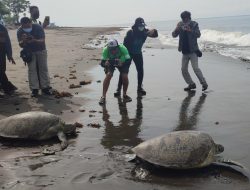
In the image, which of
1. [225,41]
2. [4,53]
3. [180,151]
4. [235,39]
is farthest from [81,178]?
[225,41]

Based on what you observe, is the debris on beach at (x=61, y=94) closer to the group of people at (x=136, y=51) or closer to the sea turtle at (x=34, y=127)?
the group of people at (x=136, y=51)

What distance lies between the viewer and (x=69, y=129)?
604cm

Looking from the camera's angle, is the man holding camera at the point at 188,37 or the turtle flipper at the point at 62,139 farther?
the man holding camera at the point at 188,37

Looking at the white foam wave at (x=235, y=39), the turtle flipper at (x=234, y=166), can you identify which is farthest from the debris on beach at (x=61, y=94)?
the white foam wave at (x=235, y=39)

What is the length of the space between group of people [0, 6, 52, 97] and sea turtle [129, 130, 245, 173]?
484cm

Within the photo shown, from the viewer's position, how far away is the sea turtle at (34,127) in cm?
574

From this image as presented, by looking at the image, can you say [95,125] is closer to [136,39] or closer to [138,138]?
[138,138]

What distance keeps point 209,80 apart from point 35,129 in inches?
261

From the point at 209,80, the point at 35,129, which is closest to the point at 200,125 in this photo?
the point at 35,129

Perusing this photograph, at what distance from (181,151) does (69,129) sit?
2158 mm

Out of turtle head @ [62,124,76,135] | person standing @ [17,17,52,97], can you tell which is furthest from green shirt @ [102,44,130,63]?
turtle head @ [62,124,76,135]

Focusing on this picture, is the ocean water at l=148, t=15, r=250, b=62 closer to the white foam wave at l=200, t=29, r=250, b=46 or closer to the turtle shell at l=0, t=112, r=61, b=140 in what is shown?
the white foam wave at l=200, t=29, r=250, b=46

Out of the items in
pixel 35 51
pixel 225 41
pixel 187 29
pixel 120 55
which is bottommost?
pixel 225 41

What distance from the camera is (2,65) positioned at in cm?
906
